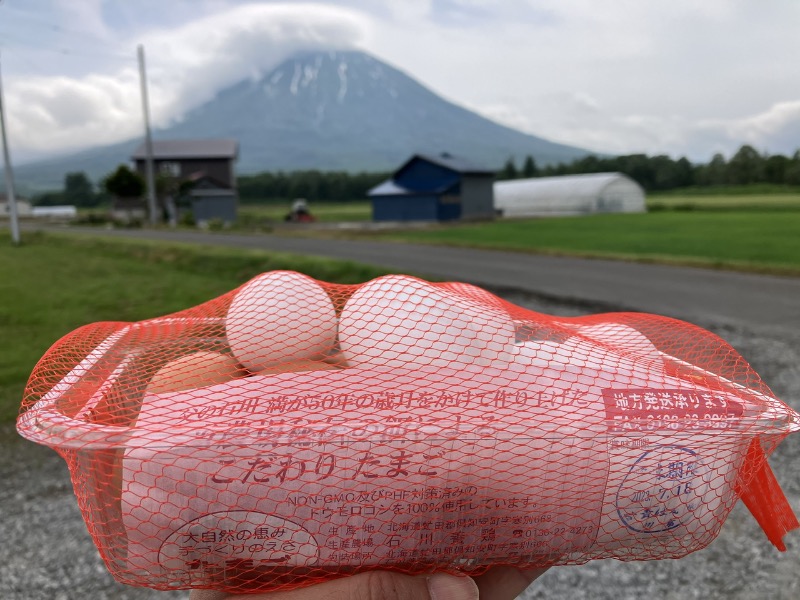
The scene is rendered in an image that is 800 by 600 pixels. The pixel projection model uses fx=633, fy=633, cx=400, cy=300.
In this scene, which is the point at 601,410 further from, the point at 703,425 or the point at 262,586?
the point at 262,586

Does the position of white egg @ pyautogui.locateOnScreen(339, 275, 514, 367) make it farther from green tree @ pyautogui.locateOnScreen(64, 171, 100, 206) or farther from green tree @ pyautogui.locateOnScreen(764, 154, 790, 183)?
green tree @ pyautogui.locateOnScreen(64, 171, 100, 206)

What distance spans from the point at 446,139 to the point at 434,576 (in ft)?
664

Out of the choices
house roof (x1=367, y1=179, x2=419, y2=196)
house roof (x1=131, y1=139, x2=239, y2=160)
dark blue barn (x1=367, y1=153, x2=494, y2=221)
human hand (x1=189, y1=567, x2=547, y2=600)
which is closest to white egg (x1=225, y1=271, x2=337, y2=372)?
human hand (x1=189, y1=567, x2=547, y2=600)

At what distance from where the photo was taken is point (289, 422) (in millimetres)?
1402

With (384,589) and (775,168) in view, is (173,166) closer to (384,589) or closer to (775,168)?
(775,168)

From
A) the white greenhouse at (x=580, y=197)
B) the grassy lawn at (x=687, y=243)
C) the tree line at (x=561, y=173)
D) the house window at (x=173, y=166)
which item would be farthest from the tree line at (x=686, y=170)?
the house window at (x=173, y=166)

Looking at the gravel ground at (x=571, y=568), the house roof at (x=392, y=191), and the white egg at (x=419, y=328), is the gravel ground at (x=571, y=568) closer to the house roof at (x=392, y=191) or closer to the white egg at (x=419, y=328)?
the white egg at (x=419, y=328)

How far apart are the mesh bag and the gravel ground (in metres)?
1.47

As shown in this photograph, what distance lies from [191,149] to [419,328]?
6527 cm

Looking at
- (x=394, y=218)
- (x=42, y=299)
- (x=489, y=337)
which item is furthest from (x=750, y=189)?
(x=489, y=337)

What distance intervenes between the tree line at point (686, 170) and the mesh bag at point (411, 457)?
4448cm

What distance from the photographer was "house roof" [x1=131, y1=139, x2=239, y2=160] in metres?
59.7

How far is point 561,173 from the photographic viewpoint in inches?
2655

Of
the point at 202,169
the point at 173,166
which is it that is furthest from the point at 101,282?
the point at 173,166
